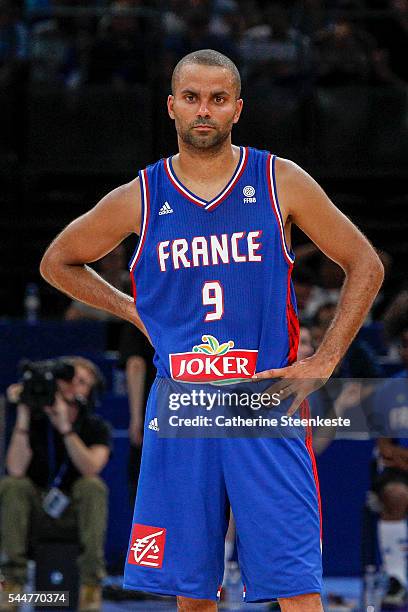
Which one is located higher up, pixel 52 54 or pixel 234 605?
pixel 52 54

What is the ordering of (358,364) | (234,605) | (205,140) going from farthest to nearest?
(358,364) < (234,605) < (205,140)

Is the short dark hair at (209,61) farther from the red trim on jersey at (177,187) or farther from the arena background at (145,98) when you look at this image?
the arena background at (145,98)

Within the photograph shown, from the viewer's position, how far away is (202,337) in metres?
3.73

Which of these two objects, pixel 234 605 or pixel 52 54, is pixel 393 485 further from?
pixel 52 54

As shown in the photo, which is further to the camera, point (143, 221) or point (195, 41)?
point (195, 41)

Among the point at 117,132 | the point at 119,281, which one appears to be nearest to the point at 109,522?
the point at 119,281

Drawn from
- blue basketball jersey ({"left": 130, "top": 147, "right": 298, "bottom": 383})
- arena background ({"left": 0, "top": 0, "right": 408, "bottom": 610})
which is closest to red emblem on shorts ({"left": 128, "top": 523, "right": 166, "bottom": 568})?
blue basketball jersey ({"left": 130, "top": 147, "right": 298, "bottom": 383})

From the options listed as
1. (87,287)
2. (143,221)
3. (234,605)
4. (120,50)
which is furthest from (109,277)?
(143,221)

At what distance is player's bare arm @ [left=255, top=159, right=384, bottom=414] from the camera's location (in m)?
3.68

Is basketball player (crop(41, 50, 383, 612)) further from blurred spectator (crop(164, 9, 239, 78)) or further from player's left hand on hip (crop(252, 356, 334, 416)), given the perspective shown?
blurred spectator (crop(164, 9, 239, 78))

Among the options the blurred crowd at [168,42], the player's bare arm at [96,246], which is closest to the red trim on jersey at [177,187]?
the player's bare arm at [96,246]

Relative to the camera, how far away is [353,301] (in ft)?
12.2

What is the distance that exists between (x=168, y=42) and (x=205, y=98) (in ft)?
23.2

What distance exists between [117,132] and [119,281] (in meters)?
2.16
